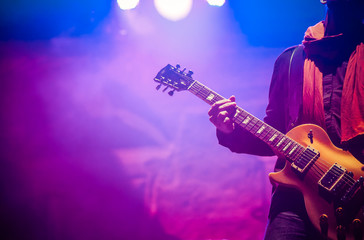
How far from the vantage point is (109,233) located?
4684mm

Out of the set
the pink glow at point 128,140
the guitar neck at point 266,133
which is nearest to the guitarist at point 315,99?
the guitar neck at point 266,133

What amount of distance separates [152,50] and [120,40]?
74 cm

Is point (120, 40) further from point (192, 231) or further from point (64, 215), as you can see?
point (192, 231)

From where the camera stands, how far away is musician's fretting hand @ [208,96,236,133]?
196 centimetres

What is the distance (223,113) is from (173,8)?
4.09m

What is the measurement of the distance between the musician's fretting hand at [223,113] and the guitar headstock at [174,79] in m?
0.54

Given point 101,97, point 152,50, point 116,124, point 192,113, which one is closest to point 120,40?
point 152,50

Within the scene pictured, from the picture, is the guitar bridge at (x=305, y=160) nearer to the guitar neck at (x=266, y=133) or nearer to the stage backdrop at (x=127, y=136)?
the guitar neck at (x=266, y=133)

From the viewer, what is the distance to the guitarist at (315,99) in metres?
1.51

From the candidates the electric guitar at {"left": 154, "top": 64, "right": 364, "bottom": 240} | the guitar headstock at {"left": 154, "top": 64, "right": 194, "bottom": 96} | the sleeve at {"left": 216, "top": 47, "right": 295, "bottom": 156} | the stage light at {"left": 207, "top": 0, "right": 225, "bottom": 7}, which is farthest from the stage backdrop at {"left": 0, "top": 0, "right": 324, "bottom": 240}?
the electric guitar at {"left": 154, "top": 64, "right": 364, "bottom": 240}

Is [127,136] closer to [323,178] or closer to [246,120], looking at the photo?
[246,120]

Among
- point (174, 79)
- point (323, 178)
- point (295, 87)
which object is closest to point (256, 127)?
point (295, 87)

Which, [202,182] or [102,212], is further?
[202,182]

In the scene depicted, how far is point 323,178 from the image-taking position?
149 centimetres
